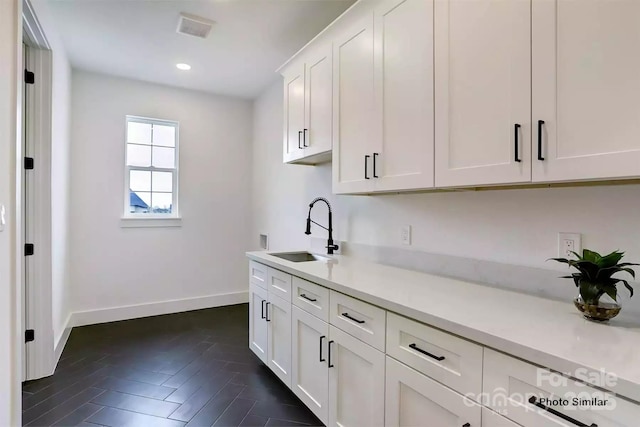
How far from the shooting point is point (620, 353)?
87 cm

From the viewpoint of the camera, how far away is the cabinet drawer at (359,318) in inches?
56.0

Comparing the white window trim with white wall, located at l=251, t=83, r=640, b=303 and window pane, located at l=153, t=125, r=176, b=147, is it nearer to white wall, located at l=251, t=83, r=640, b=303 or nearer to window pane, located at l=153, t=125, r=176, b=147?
window pane, located at l=153, t=125, r=176, b=147

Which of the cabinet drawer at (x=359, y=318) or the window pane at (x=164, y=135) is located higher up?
the window pane at (x=164, y=135)

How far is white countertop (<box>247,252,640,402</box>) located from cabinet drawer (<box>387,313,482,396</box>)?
0.13 feet

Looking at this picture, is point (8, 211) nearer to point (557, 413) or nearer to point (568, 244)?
point (557, 413)

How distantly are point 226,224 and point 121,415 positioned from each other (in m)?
2.62

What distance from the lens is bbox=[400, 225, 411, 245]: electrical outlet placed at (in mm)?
2180

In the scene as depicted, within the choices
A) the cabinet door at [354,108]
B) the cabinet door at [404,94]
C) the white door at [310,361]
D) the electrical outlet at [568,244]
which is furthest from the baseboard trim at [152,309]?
the electrical outlet at [568,244]

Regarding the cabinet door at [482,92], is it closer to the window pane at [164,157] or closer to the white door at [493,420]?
the white door at [493,420]

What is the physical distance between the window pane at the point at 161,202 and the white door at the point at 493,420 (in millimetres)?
3944

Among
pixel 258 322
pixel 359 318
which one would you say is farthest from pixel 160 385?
pixel 359 318

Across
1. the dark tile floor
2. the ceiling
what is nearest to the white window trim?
the ceiling

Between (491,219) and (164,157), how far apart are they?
3.71m

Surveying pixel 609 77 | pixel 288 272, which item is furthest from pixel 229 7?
pixel 609 77
